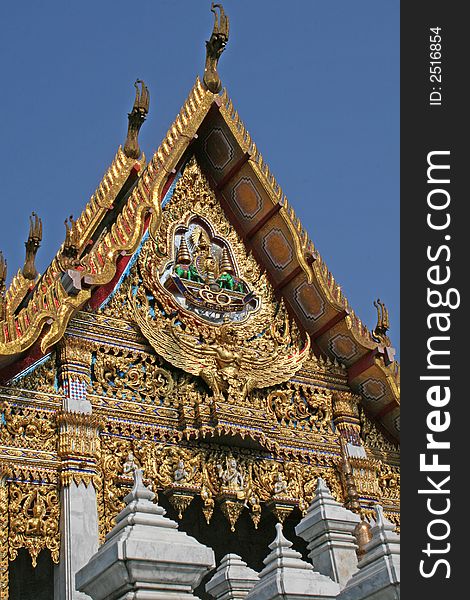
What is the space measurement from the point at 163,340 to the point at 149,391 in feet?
1.87

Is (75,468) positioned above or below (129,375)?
below

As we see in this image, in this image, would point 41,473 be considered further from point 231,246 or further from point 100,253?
point 231,246

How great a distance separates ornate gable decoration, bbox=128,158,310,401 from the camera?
10.0m

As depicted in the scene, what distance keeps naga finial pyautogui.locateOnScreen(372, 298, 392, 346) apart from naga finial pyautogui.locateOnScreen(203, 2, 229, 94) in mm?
3088

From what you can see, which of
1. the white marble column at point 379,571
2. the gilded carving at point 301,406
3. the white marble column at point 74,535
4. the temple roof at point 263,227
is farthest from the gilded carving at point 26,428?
the white marble column at point 379,571

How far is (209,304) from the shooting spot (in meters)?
10.6

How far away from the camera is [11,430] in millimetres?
8594

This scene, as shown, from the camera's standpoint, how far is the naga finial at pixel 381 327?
1119cm

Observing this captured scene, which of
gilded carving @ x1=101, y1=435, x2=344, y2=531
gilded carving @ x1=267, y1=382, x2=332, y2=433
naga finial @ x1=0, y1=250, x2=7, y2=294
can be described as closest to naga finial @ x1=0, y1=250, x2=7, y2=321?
naga finial @ x1=0, y1=250, x2=7, y2=294

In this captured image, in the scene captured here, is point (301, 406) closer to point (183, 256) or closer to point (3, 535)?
point (183, 256)

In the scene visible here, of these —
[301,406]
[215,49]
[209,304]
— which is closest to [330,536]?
[301,406]

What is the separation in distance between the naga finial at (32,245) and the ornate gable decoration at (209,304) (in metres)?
1.71

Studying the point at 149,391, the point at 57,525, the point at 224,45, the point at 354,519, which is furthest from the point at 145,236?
the point at 354,519

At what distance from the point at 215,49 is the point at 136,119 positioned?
150 centimetres
